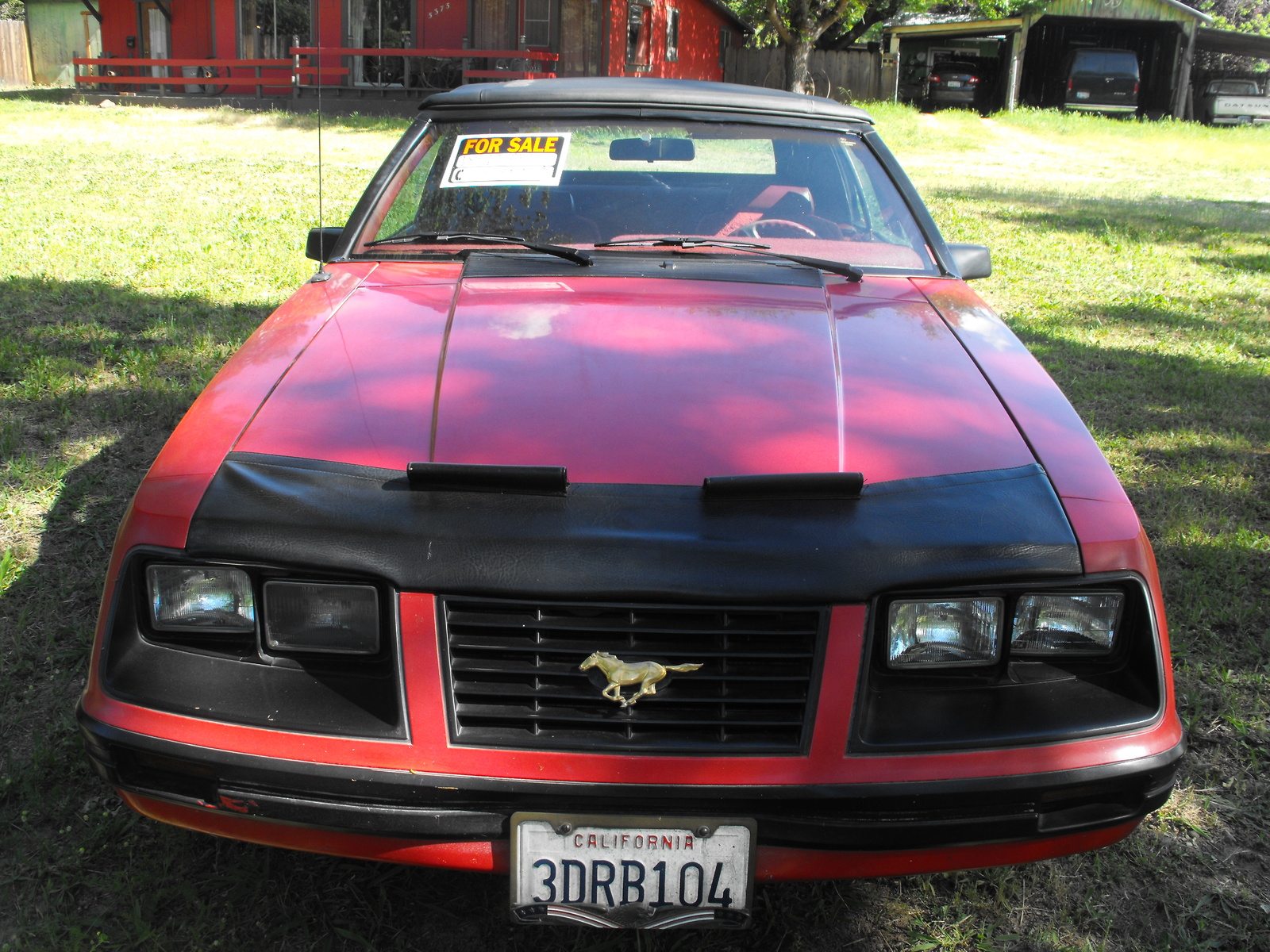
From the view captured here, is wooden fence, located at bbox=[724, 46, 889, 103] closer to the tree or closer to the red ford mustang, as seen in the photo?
the tree

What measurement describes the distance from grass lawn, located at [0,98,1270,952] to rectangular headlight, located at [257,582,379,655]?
2.20 feet

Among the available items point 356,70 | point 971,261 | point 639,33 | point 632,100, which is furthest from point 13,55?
point 971,261

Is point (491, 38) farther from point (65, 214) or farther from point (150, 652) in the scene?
point (150, 652)

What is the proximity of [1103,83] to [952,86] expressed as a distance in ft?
10.4

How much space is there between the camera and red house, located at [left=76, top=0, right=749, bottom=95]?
18.6 metres

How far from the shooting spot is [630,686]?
58.7 inches

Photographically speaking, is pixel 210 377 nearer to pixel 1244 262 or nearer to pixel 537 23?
pixel 1244 262

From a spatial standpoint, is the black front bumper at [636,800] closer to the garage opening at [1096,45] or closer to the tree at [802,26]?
the tree at [802,26]

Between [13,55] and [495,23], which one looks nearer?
[495,23]

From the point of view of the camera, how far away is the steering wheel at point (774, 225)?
2719 mm

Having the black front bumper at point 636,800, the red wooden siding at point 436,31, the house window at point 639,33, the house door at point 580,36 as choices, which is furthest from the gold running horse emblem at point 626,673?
the house window at point 639,33

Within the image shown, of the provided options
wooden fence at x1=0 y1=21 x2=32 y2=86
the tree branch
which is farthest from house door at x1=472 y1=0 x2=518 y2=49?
wooden fence at x1=0 y1=21 x2=32 y2=86

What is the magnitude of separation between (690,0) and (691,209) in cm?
2484

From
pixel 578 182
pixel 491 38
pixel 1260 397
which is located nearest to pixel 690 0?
pixel 491 38
